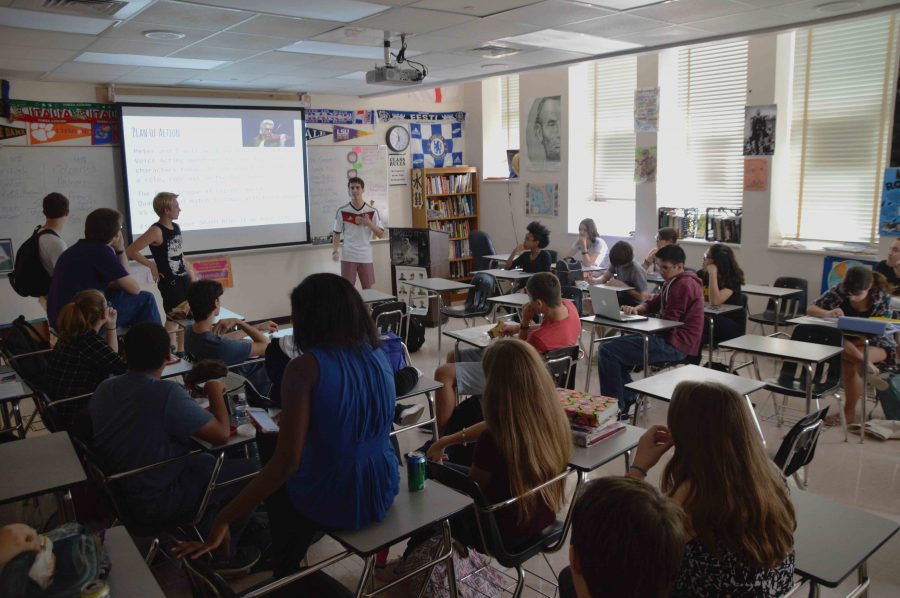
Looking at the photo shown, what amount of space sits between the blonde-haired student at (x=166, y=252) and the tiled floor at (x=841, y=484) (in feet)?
8.40

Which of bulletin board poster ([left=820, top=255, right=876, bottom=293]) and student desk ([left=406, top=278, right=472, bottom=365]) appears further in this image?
student desk ([left=406, top=278, right=472, bottom=365])

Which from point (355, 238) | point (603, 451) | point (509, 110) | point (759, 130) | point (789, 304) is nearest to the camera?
point (603, 451)

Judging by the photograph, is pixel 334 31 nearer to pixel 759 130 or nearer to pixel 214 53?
pixel 214 53

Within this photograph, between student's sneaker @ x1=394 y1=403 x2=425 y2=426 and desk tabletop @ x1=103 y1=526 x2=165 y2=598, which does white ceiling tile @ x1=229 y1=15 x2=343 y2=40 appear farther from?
desk tabletop @ x1=103 y1=526 x2=165 y2=598

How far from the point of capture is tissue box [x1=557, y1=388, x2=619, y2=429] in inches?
110

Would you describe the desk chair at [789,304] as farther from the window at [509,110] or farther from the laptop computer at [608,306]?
the window at [509,110]

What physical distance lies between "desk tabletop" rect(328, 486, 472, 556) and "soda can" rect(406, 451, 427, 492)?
2cm

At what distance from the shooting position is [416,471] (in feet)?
7.73

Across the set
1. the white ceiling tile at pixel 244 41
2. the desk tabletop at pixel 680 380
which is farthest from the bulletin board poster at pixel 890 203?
the white ceiling tile at pixel 244 41

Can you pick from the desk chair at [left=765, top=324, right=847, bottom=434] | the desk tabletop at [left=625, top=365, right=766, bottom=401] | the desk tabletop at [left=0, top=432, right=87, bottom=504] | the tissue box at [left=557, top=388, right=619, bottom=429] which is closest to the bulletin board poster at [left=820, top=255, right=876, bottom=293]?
the desk chair at [left=765, top=324, right=847, bottom=434]

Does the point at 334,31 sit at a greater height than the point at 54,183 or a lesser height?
greater

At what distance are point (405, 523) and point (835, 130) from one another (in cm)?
639

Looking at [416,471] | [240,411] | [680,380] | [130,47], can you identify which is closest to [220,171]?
[130,47]

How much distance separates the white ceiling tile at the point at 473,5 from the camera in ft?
13.8
